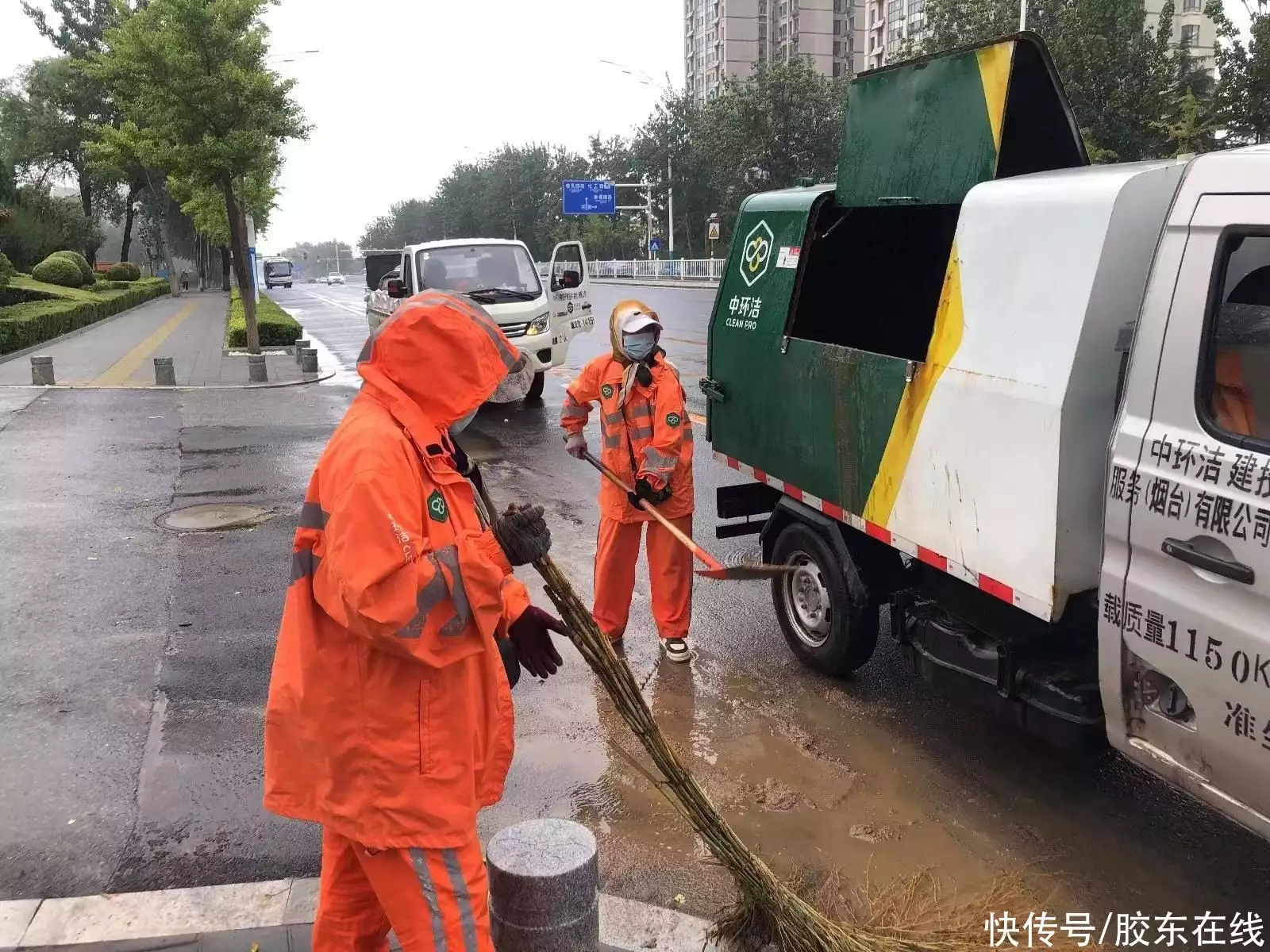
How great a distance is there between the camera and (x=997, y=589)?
10.9 ft

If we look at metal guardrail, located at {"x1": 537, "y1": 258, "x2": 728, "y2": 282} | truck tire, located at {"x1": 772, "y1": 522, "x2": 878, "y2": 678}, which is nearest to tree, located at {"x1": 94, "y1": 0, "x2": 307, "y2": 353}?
truck tire, located at {"x1": 772, "y1": 522, "x2": 878, "y2": 678}

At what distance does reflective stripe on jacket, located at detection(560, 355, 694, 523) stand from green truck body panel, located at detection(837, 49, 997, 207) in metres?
1.16

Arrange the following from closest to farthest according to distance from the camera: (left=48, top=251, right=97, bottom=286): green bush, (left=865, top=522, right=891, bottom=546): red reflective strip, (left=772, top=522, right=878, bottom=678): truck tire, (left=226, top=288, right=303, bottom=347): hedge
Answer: (left=865, top=522, right=891, bottom=546): red reflective strip, (left=772, top=522, right=878, bottom=678): truck tire, (left=226, top=288, right=303, bottom=347): hedge, (left=48, top=251, right=97, bottom=286): green bush

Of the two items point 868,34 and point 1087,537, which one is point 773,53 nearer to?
point 868,34

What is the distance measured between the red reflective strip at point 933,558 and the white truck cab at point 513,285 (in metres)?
9.86

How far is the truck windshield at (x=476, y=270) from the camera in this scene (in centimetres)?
1384

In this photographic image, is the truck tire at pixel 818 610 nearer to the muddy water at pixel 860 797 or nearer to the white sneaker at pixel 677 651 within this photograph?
the muddy water at pixel 860 797

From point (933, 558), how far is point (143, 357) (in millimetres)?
19110

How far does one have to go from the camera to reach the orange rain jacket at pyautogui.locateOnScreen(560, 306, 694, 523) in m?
4.79

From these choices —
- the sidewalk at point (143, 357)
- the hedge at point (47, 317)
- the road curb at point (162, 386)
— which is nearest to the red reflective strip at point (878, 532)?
the road curb at point (162, 386)

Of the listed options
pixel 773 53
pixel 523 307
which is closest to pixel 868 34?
pixel 773 53

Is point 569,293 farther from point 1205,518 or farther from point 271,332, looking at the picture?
point 1205,518

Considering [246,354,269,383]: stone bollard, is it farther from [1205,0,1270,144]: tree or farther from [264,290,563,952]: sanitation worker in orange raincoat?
[1205,0,1270,144]: tree

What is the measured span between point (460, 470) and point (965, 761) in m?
2.64
